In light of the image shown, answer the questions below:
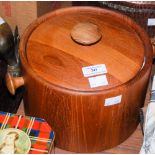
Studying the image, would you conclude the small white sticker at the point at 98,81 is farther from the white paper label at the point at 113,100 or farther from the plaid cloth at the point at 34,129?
the plaid cloth at the point at 34,129

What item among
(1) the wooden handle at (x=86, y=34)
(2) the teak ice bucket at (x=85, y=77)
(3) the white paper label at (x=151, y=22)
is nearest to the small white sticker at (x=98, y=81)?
(2) the teak ice bucket at (x=85, y=77)

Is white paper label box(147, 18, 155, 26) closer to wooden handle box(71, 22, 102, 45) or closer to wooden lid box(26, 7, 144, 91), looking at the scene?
wooden lid box(26, 7, 144, 91)

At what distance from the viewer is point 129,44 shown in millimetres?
1259

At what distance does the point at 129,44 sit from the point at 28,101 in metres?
0.44

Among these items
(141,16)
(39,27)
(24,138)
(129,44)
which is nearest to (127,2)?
(141,16)

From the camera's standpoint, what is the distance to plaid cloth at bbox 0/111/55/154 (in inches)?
40.0

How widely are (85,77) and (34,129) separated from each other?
0.25 m

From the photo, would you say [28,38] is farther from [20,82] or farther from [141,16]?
[141,16]

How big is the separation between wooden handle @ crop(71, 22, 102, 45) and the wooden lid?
24 mm

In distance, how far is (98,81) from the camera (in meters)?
1.15

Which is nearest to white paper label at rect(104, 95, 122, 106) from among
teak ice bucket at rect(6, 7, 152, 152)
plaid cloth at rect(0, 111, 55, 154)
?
teak ice bucket at rect(6, 7, 152, 152)

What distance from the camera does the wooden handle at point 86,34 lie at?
1.19 m

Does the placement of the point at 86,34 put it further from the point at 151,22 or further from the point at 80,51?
the point at 151,22

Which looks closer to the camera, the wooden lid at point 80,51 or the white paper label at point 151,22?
the wooden lid at point 80,51
